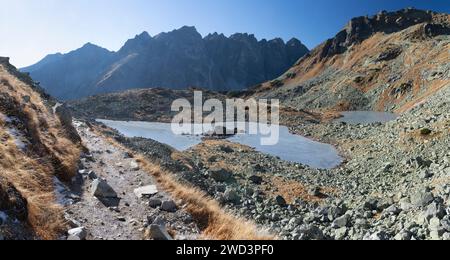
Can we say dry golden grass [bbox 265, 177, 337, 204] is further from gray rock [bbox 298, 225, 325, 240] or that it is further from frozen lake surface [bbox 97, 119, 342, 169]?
frozen lake surface [bbox 97, 119, 342, 169]

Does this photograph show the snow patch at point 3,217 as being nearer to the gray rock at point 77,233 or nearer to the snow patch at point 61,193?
the gray rock at point 77,233

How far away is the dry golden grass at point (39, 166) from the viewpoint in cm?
929

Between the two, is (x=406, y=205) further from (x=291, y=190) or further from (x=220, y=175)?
(x=220, y=175)

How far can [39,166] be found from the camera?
12.5m

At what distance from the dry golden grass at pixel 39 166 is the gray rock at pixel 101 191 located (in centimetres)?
139

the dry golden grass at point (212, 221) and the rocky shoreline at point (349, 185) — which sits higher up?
the dry golden grass at point (212, 221)

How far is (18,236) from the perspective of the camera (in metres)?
7.96

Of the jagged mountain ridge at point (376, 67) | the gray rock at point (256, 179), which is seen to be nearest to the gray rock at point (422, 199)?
the gray rock at point (256, 179)

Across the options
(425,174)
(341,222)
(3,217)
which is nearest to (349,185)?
(425,174)

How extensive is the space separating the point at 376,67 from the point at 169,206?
11451 cm

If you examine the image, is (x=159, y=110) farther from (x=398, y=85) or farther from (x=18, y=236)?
(x=18, y=236)

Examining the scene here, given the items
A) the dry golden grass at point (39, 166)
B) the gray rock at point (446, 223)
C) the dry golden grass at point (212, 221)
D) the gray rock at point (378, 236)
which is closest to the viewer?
the dry golden grass at point (39, 166)

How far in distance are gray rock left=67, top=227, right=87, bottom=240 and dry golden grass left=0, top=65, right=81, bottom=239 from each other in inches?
10.2
